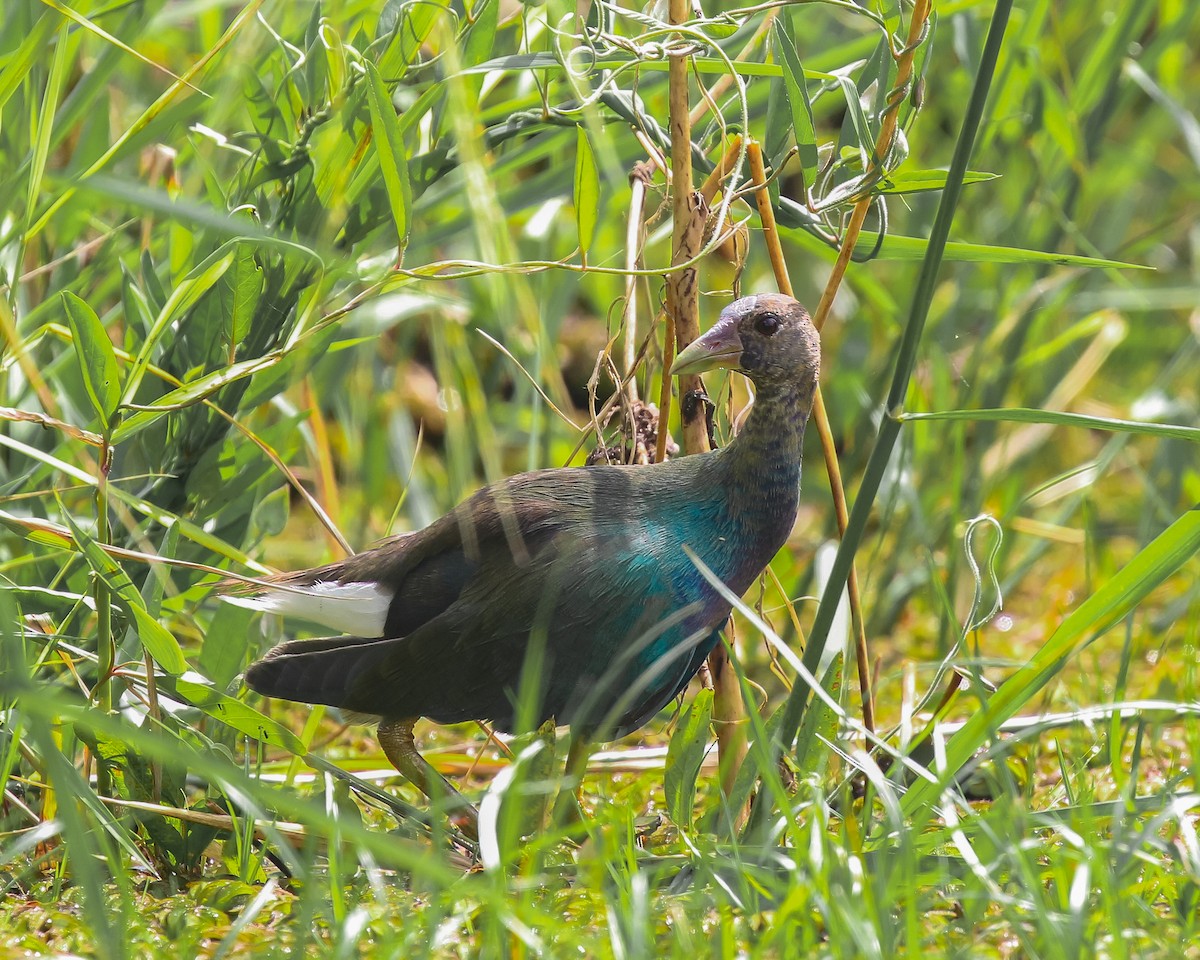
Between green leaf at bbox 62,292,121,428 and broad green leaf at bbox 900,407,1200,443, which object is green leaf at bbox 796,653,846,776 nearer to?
broad green leaf at bbox 900,407,1200,443

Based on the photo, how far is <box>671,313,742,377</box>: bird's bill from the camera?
163cm

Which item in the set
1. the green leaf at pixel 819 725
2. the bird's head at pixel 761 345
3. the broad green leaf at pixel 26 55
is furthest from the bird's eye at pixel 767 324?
the broad green leaf at pixel 26 55

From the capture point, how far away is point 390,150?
145 cm

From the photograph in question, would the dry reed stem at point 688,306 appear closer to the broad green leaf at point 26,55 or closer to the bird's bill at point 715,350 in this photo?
the bird's bill at point 715,350

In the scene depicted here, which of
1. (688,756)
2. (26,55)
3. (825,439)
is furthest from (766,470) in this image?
(26,55)

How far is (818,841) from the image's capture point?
129 cm

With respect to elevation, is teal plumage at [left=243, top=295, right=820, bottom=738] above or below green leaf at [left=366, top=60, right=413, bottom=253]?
below

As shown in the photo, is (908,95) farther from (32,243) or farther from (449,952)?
(32,243)

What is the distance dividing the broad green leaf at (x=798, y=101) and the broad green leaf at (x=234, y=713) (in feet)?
2.87

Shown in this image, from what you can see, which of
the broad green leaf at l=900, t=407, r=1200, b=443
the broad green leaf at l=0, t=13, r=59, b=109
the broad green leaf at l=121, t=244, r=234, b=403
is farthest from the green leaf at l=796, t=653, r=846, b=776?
the broad green leaf at l=0, t=13, r=59, b=109

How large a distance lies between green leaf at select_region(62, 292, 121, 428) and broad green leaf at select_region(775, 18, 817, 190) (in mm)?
801

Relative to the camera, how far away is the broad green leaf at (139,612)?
148 centimetres

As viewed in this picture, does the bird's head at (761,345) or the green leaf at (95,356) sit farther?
the bird's head at (761,345)

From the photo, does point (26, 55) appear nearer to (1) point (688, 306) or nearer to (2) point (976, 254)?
(1) point (688, 306)
